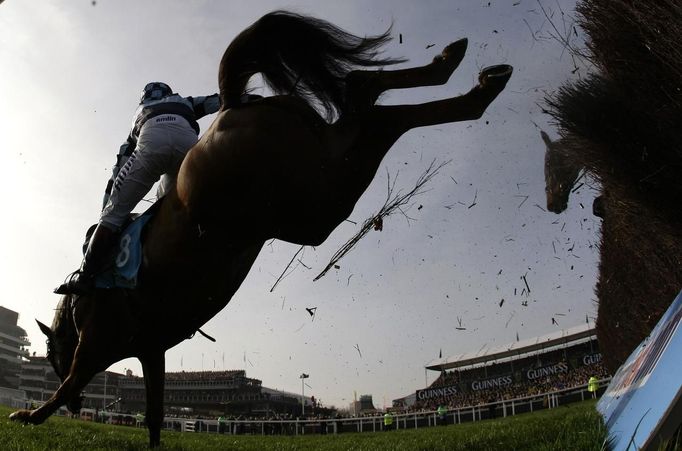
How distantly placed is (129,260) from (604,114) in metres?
4.41

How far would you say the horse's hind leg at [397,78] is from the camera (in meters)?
3.47

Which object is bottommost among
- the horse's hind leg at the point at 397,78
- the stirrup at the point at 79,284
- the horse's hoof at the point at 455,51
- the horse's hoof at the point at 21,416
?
the horse's hoof at the point at 21,416

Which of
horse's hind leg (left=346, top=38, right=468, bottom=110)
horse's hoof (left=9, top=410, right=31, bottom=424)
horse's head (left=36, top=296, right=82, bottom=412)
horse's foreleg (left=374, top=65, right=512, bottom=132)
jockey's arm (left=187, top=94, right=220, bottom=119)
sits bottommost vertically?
horse's hoof (left=9, top=410, right=31, bottom=424)

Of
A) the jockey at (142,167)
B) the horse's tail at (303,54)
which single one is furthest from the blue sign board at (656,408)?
the jockey at (142,167)

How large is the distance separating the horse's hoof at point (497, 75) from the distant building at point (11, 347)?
99654mm

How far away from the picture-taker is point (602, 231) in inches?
360

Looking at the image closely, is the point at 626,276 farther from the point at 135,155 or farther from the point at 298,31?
the point at 135,155

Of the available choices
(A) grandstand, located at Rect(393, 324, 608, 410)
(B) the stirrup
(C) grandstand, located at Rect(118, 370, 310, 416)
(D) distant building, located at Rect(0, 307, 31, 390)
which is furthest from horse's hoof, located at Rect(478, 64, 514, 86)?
(D) distant building, located at Rect(0, 307, 31, 390)

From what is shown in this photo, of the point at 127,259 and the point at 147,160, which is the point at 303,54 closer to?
the point at 147,160

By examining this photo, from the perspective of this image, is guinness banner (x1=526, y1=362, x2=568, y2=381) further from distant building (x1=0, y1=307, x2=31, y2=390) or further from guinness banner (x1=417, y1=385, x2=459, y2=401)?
distant building (x1=0, y1=307, x2=31, y2=390)

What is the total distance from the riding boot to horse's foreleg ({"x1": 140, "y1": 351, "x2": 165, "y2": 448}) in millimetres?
1146

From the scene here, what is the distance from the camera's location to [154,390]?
5.43 metres

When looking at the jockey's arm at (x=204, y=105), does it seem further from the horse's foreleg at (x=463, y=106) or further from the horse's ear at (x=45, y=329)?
the horse's ear at (x=45, y=329)

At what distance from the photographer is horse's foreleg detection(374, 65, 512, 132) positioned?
3.30 metres
